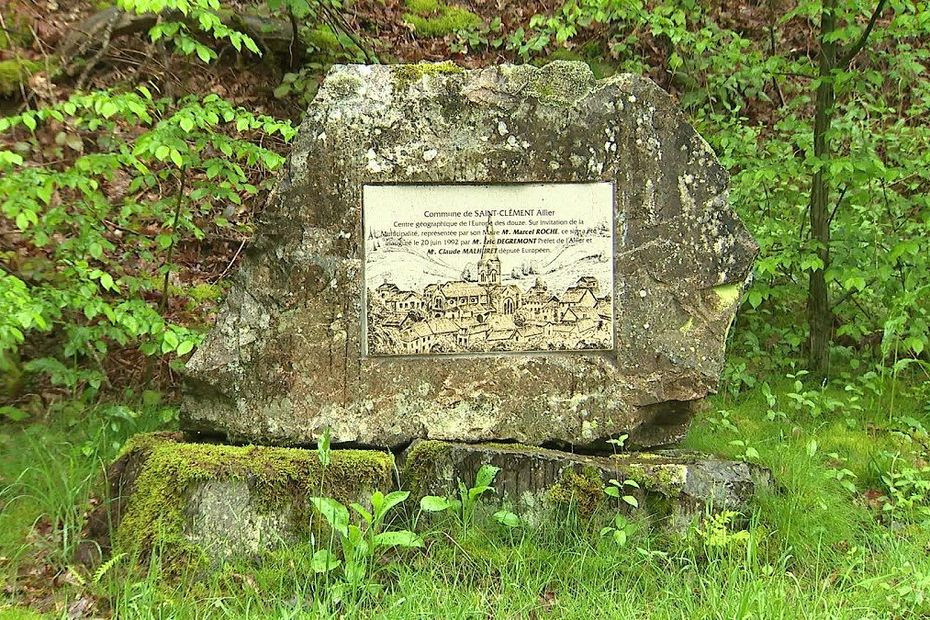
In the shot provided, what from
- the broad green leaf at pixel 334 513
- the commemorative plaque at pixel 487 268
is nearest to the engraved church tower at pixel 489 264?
the commemorative plaque at pixel 487 268

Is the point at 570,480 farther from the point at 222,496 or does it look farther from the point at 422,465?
the point at 222,496

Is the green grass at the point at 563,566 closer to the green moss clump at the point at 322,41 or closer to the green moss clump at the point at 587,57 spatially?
the green moss clump at the point at 322,41

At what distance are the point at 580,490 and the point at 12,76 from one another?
17.3ft

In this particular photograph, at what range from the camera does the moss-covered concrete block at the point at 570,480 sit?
127 inches

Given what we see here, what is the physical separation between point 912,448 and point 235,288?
375 centimetres

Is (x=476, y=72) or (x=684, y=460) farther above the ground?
(x=476, y=72)

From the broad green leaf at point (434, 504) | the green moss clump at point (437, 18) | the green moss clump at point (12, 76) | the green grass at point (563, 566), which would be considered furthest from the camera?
the green moss clump at point (437, 18)

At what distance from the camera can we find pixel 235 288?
3.37m

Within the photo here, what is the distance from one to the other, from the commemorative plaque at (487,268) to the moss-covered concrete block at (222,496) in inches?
24.0

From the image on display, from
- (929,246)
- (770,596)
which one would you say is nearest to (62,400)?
(770,596)

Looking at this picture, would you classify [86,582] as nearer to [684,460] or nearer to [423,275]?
[423,275]

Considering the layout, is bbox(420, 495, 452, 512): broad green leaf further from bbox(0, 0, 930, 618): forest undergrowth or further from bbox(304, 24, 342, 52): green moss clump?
bbox(304, 24, 342, 52): green moss clump

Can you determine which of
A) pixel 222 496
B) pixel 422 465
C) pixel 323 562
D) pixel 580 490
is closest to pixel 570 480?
pixel 580 490

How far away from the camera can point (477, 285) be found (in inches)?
136
